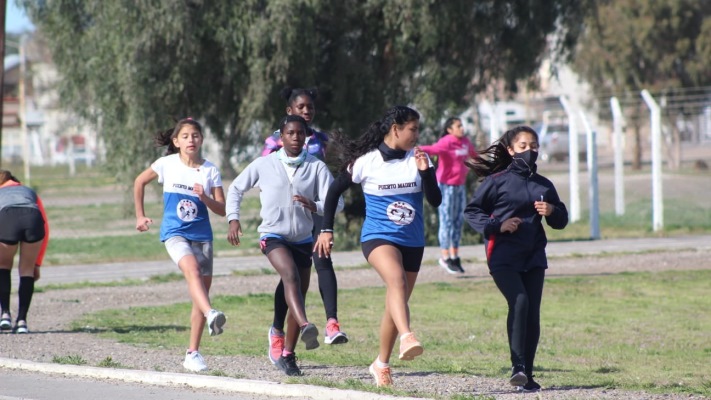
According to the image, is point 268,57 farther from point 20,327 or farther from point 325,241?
point 325,241

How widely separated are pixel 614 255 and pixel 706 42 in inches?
1233

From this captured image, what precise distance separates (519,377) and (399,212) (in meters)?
1.29

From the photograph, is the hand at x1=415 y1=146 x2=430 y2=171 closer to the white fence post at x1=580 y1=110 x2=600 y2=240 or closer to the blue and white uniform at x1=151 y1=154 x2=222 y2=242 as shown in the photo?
the blue and white uniform at x1=151 y1=154 x2=222 y2=242

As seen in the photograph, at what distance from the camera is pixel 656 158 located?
22484 mm

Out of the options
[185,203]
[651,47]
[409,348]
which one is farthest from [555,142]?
[409,348]

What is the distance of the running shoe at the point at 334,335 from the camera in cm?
854

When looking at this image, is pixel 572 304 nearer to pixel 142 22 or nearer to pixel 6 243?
pixel 6 243

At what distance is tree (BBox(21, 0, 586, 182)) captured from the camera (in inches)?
794

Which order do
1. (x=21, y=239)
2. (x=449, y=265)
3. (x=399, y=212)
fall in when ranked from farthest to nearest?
(x=449, y=265)
(x=21, y=239)
(x=399, y=212)

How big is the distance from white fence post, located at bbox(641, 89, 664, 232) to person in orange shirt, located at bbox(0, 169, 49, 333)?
518 inches

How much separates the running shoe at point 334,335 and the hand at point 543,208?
166 cm

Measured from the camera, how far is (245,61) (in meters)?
20.7

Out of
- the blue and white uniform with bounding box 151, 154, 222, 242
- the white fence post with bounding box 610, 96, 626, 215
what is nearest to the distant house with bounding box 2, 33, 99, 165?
the white fence post with bounding box 610, 96, 626, 215

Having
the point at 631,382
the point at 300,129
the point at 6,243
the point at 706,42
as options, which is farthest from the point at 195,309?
the point at 706,42
